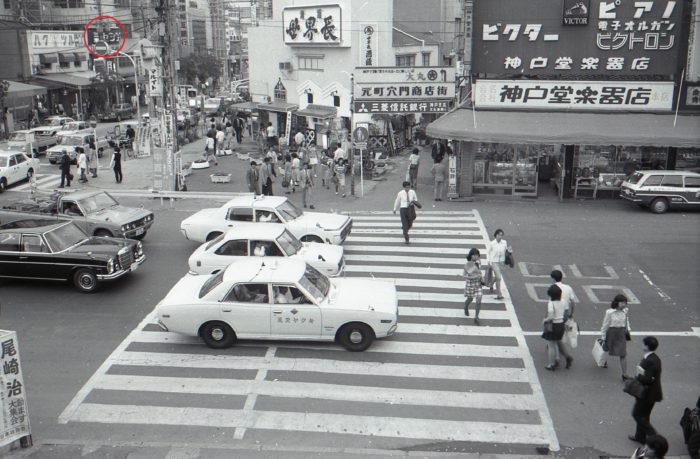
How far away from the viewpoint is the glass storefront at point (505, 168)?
979 inches

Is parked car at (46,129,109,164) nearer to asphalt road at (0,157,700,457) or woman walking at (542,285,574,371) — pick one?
asphalt road at (0,157,700,457)

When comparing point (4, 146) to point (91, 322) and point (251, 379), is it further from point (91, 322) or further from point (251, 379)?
point (251, 379)

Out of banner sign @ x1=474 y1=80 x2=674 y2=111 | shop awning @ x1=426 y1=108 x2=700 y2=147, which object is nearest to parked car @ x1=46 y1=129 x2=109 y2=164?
shop awning @ x1=426 y1=108 x2=700 y2=147

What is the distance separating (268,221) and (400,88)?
11.5 metres

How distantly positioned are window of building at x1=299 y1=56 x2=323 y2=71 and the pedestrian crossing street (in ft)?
86.2

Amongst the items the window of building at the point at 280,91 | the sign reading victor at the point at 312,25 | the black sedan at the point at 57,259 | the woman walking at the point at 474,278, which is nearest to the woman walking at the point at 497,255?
the woman walking at the point at 474,278

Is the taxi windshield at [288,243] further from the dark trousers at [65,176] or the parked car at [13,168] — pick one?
the parked car at [13,168]

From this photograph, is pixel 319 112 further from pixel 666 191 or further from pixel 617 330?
pixel 617 330

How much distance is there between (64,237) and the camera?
15.1 meters

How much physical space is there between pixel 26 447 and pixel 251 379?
337 cm

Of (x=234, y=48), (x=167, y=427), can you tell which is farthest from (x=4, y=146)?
(x=234, y=48)

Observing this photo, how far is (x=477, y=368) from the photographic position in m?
11.1

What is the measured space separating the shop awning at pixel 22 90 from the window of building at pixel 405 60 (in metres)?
28.1

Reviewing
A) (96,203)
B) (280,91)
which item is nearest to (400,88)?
(96,203)
